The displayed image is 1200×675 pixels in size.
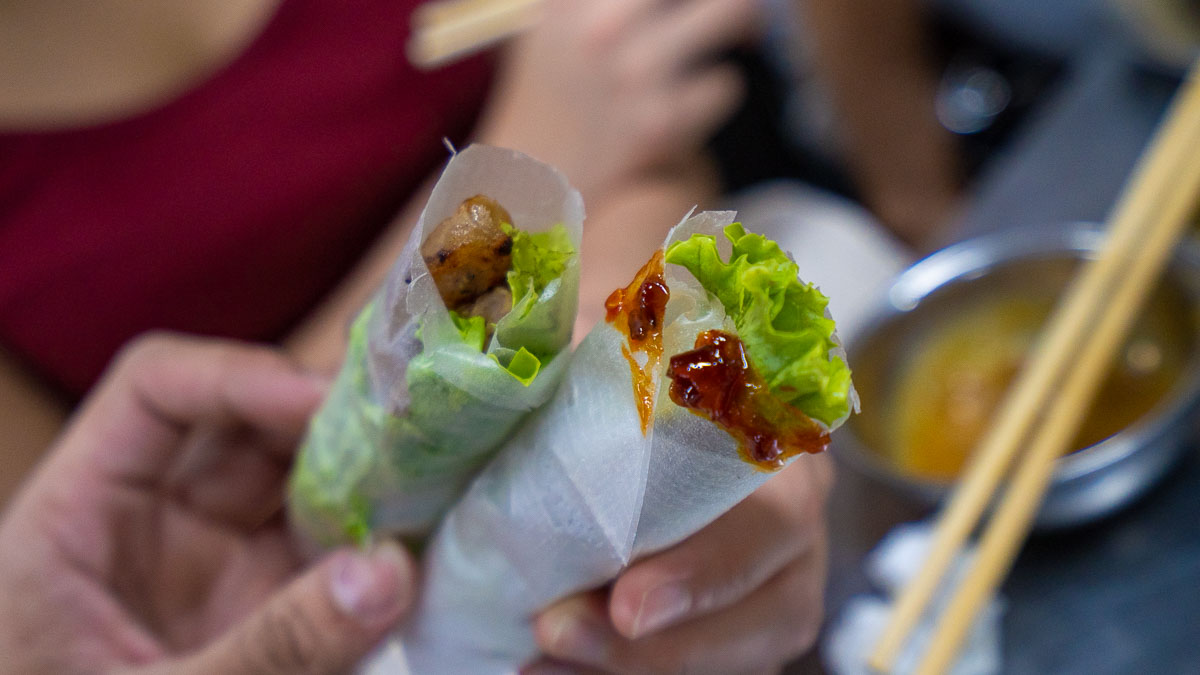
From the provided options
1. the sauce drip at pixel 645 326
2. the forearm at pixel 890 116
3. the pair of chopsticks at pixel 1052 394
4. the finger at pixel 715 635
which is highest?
the sauce drip at pixel 645 326

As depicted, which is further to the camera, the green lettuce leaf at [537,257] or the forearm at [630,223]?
the forearm at [630,223]

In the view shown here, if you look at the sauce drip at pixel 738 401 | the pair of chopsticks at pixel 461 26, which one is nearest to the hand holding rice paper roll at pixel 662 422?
the sauce drip at pixel 738 401

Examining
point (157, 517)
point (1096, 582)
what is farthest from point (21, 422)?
point (1096, 582)

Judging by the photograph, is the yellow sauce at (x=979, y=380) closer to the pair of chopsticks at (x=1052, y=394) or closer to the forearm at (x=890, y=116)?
the pair of chopsticks at (x=1052, y=394)

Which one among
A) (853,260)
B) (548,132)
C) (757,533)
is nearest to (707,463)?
(757,533)

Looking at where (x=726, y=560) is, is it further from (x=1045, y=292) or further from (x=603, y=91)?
(x=603, y=91)

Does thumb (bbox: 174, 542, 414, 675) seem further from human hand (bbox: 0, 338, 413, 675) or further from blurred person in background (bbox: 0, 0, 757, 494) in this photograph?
blurred person in background (bbox: 0, 0, 757, 494)

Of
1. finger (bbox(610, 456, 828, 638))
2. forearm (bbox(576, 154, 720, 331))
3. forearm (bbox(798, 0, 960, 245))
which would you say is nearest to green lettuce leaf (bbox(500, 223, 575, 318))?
finger (bbox(610, 456, 828, 638))
